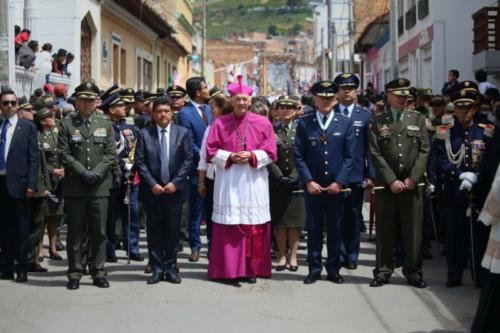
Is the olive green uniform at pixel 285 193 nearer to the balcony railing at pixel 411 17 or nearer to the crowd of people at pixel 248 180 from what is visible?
the crowd of people at pixel 248 180

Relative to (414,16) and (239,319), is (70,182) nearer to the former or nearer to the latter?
(239,319)

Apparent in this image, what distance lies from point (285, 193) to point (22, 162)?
129 inches

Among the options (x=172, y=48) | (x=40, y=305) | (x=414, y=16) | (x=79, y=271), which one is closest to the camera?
(x=40, y=305)

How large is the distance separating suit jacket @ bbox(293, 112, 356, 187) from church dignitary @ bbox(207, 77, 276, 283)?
351mm

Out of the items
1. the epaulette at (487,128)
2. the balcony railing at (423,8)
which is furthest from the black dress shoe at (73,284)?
the balcony railing at (423,8)

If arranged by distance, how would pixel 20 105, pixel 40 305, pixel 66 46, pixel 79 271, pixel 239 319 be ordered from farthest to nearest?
pixel 66 46 → pixel 20 105 → pixel 79 271 → pixel 40 305 → pixel 239 319

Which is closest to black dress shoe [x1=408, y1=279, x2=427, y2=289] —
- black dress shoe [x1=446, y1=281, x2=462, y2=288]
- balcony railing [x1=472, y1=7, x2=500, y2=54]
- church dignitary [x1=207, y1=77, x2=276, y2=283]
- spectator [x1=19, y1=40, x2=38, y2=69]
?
black dress shoe [x1=446, y1=281, x2=462, y2=288]

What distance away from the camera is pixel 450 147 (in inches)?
397

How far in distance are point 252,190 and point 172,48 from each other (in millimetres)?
39169

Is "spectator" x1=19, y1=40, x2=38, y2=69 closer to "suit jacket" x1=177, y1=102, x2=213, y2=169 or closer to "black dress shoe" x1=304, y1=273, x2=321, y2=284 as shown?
"suit jacket" x1=177, y1=102, x2=213, y2=169

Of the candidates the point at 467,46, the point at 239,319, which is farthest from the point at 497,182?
the point at 467,46

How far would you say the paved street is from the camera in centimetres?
820

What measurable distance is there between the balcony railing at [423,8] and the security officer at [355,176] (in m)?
19.1

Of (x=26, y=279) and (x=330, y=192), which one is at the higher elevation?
(x=330, y=192)
